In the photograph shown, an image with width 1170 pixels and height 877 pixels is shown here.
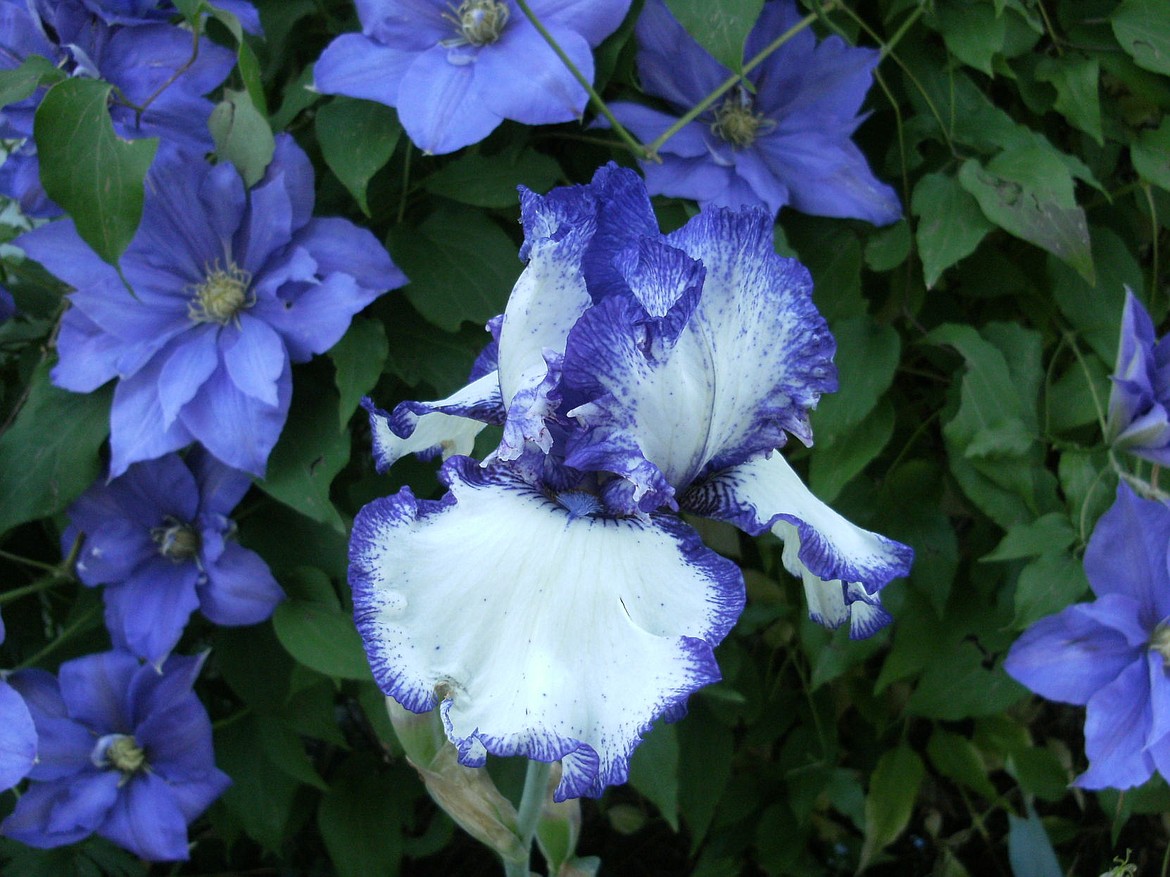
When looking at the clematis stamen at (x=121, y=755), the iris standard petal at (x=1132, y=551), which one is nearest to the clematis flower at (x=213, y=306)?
the clematis stamen at (x=121, y=755)

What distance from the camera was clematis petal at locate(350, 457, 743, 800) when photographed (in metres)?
0.41

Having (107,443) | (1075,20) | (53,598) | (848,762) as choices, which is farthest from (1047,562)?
(53,598)

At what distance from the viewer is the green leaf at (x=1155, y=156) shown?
800 mm

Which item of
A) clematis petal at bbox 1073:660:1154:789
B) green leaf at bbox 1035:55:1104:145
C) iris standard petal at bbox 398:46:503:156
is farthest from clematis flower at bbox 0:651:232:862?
green leaf at bbox 1035:55:1104:145

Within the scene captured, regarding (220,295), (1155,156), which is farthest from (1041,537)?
(220,295)

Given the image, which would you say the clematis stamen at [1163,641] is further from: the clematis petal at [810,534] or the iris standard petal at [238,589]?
the iris standard petal at [238,589]

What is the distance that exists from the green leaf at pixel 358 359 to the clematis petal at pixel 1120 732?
0.58 metres

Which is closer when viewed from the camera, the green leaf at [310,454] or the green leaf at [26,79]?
the green leaf at [26,79]

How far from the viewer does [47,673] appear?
0.90 metres

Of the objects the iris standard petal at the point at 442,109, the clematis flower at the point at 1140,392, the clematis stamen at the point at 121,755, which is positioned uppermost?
the iris standard petal at the point at 442,109

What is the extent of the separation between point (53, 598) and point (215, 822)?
282mm

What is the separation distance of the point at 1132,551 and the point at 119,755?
0.86 metres

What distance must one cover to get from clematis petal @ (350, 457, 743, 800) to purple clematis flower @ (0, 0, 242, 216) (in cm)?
48

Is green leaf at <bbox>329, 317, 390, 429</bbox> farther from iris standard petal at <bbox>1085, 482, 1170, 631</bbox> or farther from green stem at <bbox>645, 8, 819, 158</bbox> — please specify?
iris standard petal at <bbox>1085, 482, 1170, 631</bbox>
